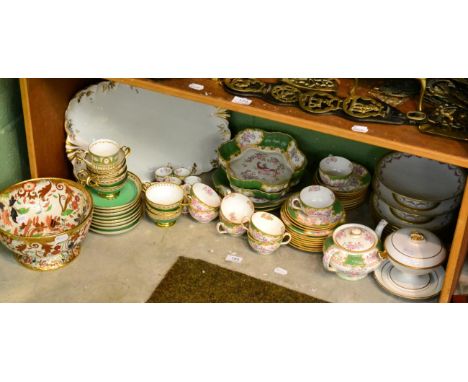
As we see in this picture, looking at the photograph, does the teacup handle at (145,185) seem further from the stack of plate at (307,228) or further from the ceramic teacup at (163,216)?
the stack of plate at (307,228)

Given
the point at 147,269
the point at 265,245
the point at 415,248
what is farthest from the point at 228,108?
the point at 415,248

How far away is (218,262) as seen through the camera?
254 cm

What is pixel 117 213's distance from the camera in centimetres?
262

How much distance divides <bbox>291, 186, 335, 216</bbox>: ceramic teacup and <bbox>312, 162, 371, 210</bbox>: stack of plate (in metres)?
0.13

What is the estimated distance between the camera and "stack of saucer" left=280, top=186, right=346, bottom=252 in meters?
2.54

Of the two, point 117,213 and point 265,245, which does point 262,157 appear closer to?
point 265,245

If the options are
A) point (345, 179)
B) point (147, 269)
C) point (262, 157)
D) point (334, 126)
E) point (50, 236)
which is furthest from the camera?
point (262, 157)

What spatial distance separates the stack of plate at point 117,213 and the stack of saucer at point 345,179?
643mm

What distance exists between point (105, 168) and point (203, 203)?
0.34 m

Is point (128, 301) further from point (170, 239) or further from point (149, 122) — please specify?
point (149, 122)

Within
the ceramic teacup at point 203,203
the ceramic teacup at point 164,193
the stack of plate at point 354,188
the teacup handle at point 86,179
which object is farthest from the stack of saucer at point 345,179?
the teacup handle at point 86,179

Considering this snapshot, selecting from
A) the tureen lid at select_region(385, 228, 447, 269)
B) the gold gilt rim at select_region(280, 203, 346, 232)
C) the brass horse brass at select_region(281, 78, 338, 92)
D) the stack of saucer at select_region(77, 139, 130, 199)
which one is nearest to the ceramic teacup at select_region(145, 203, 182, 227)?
the stack of saucer at select_region(77, 139, 130, 199)

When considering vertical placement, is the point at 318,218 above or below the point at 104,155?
below

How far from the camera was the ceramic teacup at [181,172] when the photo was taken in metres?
2.85
